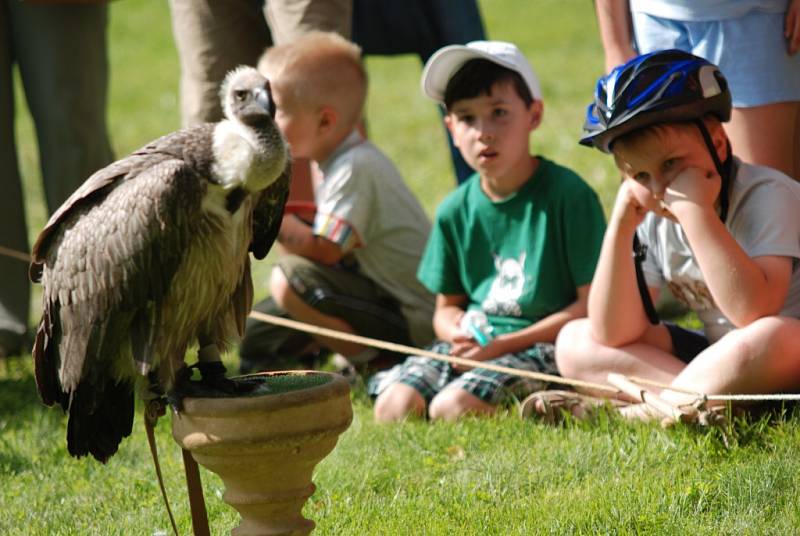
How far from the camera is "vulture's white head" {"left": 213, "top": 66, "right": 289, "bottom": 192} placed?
2.88m

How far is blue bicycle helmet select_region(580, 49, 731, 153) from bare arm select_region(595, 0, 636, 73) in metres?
0.86

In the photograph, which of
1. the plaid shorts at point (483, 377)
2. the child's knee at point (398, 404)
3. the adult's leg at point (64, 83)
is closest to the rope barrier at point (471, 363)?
the plaid shorts at point (483, 377)

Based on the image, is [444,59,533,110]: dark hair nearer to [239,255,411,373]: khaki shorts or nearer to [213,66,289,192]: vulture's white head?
[239,255,411,373]: khaki shorts

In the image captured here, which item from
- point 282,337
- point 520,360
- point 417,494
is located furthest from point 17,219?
point 417,494

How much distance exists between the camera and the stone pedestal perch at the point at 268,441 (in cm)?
271

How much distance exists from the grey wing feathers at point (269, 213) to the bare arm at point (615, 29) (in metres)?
1.82

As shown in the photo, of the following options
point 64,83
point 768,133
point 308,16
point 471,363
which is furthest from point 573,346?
point 64,83

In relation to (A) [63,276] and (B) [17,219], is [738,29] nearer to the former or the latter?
(A) [63,276]

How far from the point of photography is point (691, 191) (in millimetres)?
3615

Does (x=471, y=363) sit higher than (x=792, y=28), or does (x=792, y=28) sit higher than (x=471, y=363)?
(x=792, y=28)

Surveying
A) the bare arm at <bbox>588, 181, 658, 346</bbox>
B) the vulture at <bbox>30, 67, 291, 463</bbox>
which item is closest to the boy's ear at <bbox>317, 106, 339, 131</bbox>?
the bare arm at <bbox>588, 181, 658, 346</bbox>

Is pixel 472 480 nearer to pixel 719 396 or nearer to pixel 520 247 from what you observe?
pixel 719 396

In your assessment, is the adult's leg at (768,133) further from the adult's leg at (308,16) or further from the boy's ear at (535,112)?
the adult's leg at (308,16)

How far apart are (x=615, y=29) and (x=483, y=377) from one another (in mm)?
1428
